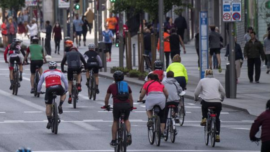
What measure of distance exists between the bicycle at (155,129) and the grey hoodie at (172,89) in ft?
3.39

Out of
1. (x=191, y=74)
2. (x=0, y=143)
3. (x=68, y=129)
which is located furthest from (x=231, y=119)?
(x=191, y=74)

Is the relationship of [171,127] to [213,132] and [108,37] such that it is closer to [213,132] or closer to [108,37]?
[213,132]

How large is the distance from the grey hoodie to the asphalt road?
0.80 m

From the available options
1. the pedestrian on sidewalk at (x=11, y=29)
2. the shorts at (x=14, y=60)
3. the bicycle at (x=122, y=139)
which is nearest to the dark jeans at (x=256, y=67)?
the shorts at (x=14, y=60)

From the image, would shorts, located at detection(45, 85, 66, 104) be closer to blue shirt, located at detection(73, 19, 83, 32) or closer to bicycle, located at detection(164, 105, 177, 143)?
bicycle, located at detection(164, 105, 177, 143)

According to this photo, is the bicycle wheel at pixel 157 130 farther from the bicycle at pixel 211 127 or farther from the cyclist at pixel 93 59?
the cyclist at pixel 93 59

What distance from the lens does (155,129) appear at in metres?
16.5

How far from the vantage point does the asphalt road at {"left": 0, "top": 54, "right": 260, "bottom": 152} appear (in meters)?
16.2

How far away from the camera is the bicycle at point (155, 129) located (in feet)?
54.0

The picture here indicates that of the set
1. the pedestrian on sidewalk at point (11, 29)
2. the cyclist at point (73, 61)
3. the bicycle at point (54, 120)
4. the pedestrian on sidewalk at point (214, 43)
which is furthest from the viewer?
the pedestrian on sidewalk at point (11, 29)

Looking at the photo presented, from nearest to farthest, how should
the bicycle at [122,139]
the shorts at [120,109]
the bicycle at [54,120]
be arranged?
the bicycle at [122,139]
the shorts at [120,109]
the bicycle at [54,120]

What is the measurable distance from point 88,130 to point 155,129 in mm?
2609

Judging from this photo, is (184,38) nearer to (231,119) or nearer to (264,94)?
(264,94)

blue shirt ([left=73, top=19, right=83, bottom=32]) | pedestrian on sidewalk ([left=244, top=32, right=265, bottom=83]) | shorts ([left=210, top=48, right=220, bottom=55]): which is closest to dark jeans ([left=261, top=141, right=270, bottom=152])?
pedestrian on sidewalk ([left=244, top=32, right=265, bottom=83])
